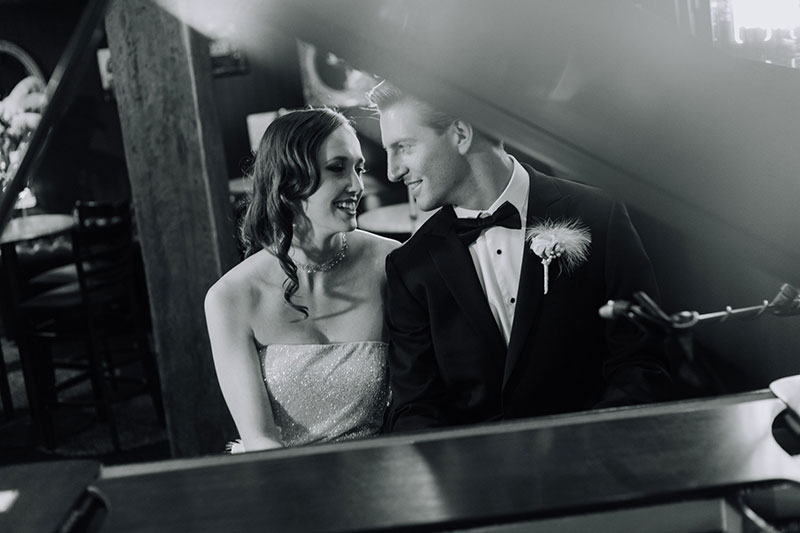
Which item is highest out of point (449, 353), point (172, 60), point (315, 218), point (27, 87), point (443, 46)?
point (27, 87)

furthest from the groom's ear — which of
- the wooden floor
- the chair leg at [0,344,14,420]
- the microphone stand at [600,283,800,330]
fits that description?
the chair leg at [0,344,14,420]

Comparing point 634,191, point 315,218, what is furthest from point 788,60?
point 634,191

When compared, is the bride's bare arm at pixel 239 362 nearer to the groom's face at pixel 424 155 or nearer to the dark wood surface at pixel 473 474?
the groom's face at pixel 424 155

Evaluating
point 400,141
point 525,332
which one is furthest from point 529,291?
point 400,141

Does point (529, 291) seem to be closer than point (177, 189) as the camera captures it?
Yes

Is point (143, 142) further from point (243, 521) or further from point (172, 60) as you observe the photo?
point (243, 521)

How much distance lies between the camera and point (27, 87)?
294 inches

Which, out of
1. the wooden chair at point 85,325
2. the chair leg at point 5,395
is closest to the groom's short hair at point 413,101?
the wooden chair at point 85,325

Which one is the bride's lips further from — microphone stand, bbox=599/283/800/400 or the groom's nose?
microphone stand, bbox=599/283/800/400

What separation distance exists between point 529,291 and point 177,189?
179 centimetres

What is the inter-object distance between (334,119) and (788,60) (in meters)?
1.52

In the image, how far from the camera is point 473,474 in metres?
1.18

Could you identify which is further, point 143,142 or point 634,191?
point 143,142

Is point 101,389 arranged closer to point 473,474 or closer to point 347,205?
point 347,205
